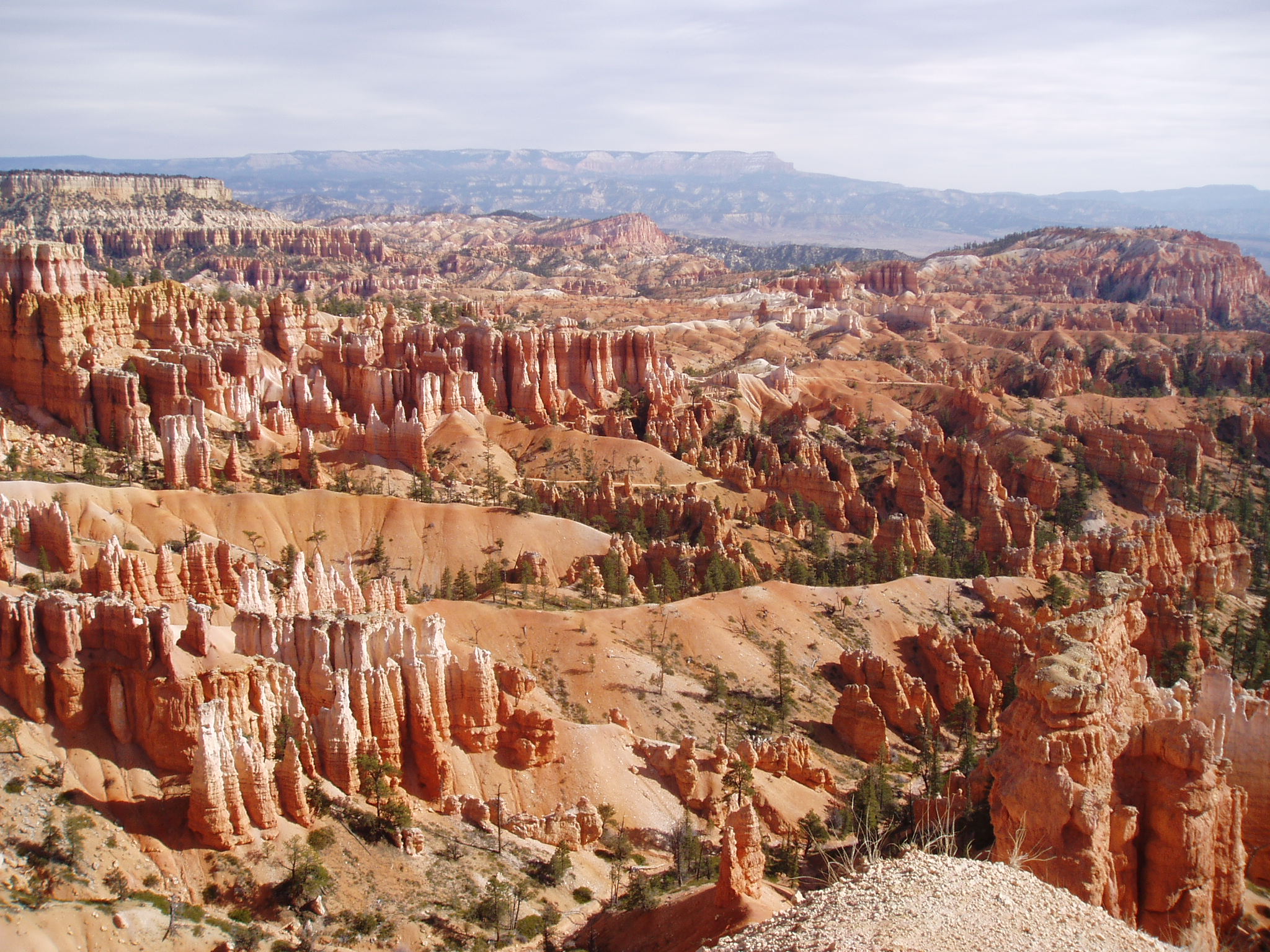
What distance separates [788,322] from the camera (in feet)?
544

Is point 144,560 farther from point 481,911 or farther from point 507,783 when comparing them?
point 481,911

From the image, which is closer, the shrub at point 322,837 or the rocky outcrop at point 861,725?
the shrub at point 322,837

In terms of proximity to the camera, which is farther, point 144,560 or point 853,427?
point 853,427

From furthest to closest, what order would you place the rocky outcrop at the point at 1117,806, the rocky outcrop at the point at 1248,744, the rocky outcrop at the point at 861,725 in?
the rocky outcrop at the point at 861,725 < the rocky outcrop at the point at 1248,744 < the rocky outcrop at the point at 1117,806

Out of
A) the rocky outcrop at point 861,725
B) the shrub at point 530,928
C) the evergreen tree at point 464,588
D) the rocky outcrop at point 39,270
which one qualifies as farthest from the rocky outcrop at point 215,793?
the rocky outcrop at point 39,270

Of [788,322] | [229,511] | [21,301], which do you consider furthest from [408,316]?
[788,322]

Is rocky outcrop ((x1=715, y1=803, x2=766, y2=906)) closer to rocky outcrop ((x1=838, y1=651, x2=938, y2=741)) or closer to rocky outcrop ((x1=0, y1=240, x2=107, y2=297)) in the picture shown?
rocky outcrop ((x1=838, y1=651, x2=938, y2=741))

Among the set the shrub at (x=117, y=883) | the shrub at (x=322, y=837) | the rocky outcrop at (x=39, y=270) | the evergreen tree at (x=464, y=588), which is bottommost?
the evergreen tree at (x=464, y=588)

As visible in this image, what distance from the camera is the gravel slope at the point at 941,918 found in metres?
16.5

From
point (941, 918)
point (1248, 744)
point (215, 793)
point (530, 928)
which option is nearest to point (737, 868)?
point (530, 928)

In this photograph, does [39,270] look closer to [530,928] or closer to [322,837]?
[322,837]

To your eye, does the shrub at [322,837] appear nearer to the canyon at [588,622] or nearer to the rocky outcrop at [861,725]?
the canyon at [588,622]

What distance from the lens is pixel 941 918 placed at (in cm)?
1694

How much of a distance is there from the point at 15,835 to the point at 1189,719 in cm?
2651
